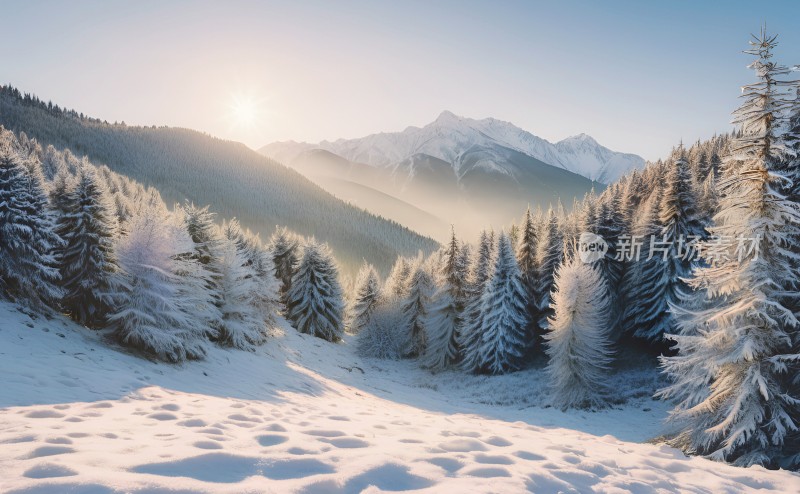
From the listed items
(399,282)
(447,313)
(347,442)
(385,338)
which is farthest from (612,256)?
(347,442)

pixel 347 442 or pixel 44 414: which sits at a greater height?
pixel 347 442

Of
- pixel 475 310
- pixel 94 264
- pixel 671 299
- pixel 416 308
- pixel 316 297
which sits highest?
pixel 671 299

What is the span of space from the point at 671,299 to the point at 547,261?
371 inches

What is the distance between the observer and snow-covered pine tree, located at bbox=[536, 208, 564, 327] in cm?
3478

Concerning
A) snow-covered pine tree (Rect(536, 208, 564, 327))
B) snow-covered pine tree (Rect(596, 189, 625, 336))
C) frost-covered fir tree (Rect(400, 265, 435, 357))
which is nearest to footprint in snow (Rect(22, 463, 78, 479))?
snow-covered pine tree (Rect(536, 208, 564, 327))

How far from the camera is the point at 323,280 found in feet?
141

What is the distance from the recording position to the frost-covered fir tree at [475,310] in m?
34.4

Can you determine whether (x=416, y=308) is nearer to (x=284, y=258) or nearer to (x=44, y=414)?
(x=284, y=258)

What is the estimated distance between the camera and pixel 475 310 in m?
35.0

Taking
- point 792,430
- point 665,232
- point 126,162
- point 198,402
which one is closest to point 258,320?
point 198,402

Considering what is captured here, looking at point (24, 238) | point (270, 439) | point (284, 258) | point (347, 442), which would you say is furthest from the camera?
point (284, 258)

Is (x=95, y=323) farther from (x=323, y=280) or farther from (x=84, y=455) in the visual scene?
(x=323, y=280)

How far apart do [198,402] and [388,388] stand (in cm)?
1782

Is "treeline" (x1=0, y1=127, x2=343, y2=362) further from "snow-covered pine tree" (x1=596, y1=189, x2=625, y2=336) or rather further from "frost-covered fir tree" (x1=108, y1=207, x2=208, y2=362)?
"snow-covered pine tree" (x1=596, y1=189, x2=625, y2=336)
